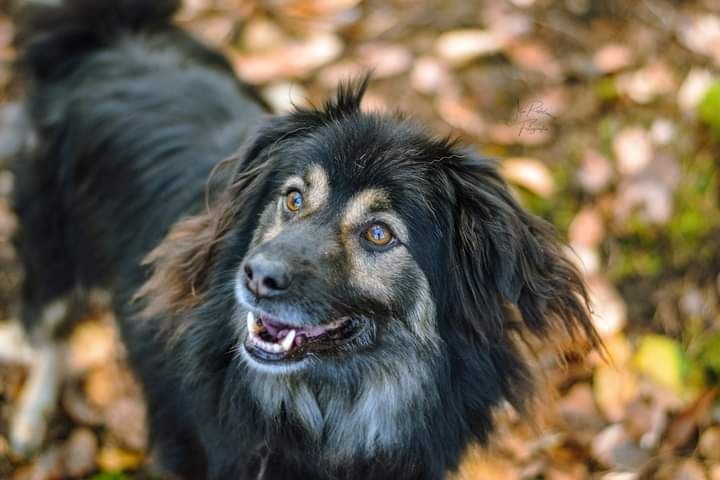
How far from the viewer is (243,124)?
3.46 metres

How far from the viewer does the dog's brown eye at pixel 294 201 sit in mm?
2758

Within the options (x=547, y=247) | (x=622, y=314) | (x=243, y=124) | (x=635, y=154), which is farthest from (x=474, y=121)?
(x=547, y=247)

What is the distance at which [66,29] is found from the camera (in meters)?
3.68

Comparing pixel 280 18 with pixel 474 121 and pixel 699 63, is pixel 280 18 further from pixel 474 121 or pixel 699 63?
pixel 699 63

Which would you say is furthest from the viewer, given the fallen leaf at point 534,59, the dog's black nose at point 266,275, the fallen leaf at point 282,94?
the fallen leaf at point 534,59

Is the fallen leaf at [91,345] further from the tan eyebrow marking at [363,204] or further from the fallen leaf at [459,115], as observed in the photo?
the fallen leaf at [459,115]

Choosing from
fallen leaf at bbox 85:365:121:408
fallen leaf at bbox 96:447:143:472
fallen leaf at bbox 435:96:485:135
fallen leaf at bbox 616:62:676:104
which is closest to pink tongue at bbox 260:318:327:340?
fallen leaf at bbox 96:447:143:472

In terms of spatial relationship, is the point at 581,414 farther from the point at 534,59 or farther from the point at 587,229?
the point at 534,59

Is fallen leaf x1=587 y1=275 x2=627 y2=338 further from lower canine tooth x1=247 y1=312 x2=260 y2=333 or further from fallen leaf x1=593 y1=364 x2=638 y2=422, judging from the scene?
lower canine tooth x1=247 y1=312 x2=260 y2=333

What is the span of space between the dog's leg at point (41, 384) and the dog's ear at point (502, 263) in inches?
88.8

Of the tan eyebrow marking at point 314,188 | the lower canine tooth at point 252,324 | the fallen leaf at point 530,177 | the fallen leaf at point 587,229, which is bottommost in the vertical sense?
the fallen leaf at point 587,229

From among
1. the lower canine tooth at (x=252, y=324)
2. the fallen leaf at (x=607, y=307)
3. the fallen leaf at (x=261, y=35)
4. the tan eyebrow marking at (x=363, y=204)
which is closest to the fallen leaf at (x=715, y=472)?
the fallen leaf at (x=607, y=307)

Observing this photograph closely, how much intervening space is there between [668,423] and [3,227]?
11.8ft

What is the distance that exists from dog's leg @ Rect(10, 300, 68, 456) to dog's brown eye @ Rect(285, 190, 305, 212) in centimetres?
177
